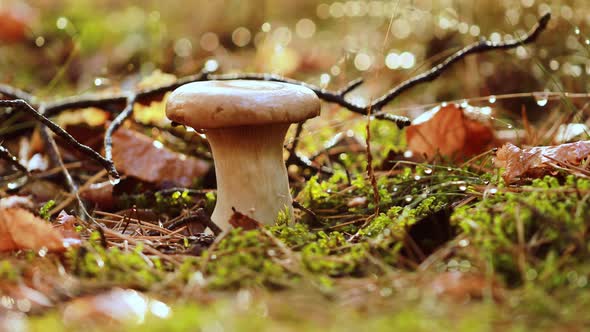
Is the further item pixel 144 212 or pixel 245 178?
pixel 144 212

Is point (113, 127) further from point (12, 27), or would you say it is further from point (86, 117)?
point (12, 27)

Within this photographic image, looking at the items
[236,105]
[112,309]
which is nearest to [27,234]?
[112,309]

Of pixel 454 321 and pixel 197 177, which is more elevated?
pixel 454 321

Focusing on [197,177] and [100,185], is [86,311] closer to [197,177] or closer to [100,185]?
[100,185]

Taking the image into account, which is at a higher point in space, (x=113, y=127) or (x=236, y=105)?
(x=236, y=105)

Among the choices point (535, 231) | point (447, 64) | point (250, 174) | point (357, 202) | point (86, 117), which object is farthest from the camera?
point (86, 117)

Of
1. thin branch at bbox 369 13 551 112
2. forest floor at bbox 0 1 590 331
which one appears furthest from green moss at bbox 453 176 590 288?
thin branch at bbox 369 13 551 112

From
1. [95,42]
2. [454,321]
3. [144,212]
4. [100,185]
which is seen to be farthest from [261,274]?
[95,42]
